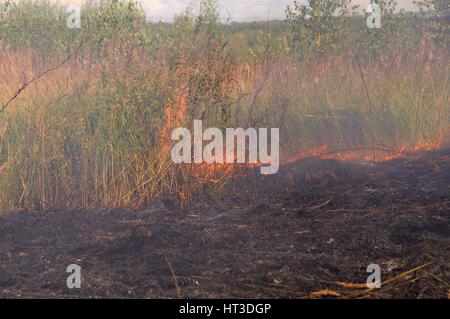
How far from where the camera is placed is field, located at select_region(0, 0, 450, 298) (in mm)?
3703

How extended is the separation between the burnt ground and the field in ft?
0.05

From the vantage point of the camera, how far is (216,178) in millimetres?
5543

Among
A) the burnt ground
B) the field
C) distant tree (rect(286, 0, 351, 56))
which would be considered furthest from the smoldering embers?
distant tree (rect(286, 0, 351, 56))

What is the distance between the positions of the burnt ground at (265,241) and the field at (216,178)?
0.05ft

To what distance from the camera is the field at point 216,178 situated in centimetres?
370

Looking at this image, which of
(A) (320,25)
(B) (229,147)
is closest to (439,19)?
(A) (320,25)

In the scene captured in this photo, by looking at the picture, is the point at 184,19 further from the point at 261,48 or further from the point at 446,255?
the point at 446,255

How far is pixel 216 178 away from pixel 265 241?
4.49ft

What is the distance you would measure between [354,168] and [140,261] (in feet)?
8.50

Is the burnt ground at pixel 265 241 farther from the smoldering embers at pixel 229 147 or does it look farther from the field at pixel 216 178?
the smoldering embers at pixel 229 147

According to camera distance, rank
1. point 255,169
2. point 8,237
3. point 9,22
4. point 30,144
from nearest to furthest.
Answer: point 8,237
point 30,144
point 255,169
point 9,22
